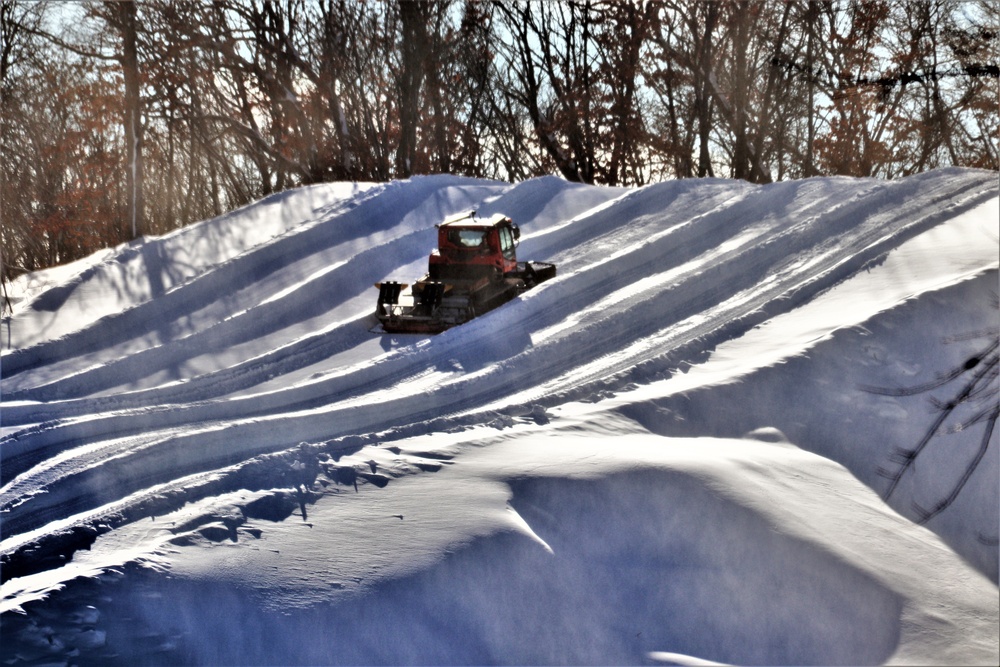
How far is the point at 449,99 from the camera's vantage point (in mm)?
19938

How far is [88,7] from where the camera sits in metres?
15.3

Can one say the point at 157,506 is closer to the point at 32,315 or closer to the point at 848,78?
the point at 32,315

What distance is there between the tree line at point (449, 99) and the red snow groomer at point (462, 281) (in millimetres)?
8832

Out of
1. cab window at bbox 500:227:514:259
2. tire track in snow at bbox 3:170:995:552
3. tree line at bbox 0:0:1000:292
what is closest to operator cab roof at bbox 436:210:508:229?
cab window at bbox 500:227:514:259

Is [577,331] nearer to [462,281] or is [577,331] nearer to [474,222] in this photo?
[462,281]

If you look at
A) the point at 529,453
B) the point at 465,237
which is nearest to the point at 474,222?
the point at 465,237

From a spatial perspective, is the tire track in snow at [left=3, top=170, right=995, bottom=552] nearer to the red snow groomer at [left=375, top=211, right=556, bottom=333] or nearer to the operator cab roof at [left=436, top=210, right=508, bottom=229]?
the red snow groomer at [left=375, top=211, right=556, bottom=333]

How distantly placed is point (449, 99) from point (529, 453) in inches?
603

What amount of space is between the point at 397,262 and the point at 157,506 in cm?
584

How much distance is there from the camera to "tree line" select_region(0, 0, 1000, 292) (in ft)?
55.1

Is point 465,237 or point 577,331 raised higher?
point 465,237

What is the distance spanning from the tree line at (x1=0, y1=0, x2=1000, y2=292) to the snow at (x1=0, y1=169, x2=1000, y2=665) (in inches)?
260

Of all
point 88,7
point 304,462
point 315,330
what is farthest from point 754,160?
point 304,462

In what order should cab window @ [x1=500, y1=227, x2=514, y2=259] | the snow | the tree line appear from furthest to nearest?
the tree line < cab window @ [x1=500, y1=227, x2=514, y2=259] < the snow
